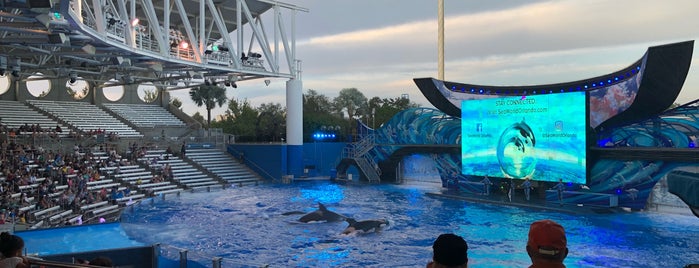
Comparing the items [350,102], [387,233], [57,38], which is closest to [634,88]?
[387,233]

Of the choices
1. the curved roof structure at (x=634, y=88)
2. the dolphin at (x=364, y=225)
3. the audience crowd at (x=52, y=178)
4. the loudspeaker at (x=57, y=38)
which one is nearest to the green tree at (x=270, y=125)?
the audience crowd at (x=52, y=178)

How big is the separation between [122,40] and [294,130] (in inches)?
708

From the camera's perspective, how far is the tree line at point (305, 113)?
54.8 metres


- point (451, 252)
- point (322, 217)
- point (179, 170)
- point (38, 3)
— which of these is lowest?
point (322, 217)

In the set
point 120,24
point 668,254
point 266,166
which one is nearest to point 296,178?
point 266,166

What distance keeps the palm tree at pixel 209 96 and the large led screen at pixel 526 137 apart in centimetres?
4233

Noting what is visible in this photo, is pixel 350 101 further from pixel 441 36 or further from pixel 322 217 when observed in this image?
pixel 322 217

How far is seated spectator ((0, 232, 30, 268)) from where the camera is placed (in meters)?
4.40

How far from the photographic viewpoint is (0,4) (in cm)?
1116

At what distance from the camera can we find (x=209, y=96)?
6366 centimetres

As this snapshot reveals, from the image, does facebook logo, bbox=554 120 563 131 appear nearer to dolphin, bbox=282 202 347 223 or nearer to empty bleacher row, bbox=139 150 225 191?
dolphin, bbox=282 202 347 223

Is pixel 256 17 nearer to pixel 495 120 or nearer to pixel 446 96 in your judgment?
pixel 446 96

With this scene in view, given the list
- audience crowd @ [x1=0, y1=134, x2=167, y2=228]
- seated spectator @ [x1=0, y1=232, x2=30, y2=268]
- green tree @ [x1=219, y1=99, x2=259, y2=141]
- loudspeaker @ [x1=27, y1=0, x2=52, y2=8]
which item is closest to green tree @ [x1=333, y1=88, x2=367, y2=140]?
green tree @ [x1=219, y1=99, x2=259, y2=141]

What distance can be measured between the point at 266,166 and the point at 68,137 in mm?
12687
